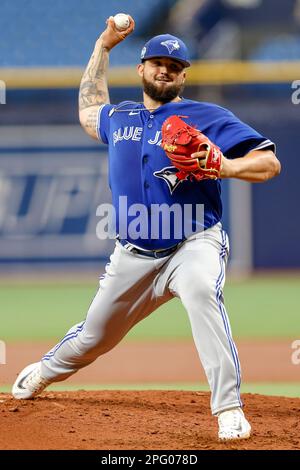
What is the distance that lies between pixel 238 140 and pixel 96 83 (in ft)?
3.56

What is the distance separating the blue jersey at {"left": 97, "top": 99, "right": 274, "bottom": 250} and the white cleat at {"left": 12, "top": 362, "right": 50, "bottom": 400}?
2.96 feet

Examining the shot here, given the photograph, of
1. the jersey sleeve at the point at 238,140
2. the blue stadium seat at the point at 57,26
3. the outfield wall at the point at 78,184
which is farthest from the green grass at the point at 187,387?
the blue stadium seat at the point at 57,26

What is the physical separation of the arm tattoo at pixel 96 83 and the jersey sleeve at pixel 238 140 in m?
0.91

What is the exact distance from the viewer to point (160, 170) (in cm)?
378

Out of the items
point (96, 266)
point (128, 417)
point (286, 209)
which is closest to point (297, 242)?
point (286, 209)

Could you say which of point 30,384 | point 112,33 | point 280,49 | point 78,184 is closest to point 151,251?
point 30,384

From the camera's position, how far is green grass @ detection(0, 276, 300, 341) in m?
7.86

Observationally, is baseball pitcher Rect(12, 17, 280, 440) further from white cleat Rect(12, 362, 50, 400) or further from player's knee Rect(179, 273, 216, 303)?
white cleat Rect(12, 362, 50, 400)

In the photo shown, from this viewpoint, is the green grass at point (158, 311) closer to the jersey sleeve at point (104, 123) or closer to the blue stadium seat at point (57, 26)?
the jersey sleeve at point (104, 123)

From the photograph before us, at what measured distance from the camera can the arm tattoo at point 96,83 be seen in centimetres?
445

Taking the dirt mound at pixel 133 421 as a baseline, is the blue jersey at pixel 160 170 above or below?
above

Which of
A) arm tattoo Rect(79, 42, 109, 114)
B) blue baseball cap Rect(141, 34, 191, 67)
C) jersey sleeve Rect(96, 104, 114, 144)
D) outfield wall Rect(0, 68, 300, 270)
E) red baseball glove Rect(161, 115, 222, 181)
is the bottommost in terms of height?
red baseball glove Rect(161, 115, 222, 181)

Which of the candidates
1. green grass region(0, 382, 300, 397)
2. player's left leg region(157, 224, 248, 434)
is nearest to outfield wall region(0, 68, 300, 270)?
green grass region(0, 382, 300, 397)
